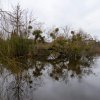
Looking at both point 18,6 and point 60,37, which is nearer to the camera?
point 18,6

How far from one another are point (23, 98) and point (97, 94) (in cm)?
337

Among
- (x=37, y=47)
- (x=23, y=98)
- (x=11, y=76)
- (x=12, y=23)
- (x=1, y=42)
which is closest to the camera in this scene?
(x=12, y=23)

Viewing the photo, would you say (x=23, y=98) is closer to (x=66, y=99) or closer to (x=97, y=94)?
(x=66, y=99)

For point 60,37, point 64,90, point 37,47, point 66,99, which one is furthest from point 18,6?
point 66,99

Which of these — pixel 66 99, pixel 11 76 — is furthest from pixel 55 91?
pixel 11 76

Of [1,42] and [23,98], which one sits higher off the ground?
[1,42]

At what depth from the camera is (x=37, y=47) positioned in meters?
32.2

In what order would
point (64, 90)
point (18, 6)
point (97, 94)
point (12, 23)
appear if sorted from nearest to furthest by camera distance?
point (12, 23) → point (97, 94) → point (64, 90) → point (18, 6)

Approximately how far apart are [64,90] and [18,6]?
17224 millimetres

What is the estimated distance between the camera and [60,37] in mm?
34031

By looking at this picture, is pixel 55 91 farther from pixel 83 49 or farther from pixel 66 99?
pixel 83 49

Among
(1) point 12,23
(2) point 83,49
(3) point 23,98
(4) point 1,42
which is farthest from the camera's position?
(2) point 83,49

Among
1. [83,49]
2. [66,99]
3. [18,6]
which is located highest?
[18,6]

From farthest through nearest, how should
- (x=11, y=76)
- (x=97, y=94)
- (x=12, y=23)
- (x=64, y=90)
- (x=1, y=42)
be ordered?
1. (x=11, y=76)
2. (x=64, y=90)
3. (x=97, y=94)
4. (x=1, y=42)
5. (x=12, y=23)
